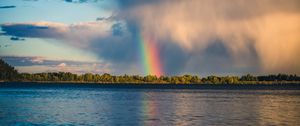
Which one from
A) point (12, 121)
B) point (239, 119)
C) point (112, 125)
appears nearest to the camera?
point (112, 125)

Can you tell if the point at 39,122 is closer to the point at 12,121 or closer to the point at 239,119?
the point at 12,121

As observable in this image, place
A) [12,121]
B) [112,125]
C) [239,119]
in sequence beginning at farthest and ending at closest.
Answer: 1. [239,119]
2. [12,121]
3. [112,125]

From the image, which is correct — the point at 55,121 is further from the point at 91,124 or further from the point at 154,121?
the point at 154,121

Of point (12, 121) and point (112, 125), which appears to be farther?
point (12, 121)

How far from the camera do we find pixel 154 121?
43531 mm

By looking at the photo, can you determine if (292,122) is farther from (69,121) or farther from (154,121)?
(69,121)

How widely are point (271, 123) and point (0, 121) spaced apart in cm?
2174

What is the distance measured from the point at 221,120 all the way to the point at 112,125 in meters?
9.92

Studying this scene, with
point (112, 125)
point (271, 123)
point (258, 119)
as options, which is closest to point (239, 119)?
point (258, 119)

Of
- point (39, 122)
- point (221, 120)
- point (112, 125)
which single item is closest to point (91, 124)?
point (112, 125)

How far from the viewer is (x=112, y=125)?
40062 mm

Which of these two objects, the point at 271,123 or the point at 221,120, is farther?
the point at 221,120

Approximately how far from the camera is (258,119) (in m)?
45.6

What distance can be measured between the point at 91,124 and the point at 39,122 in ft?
14.6
